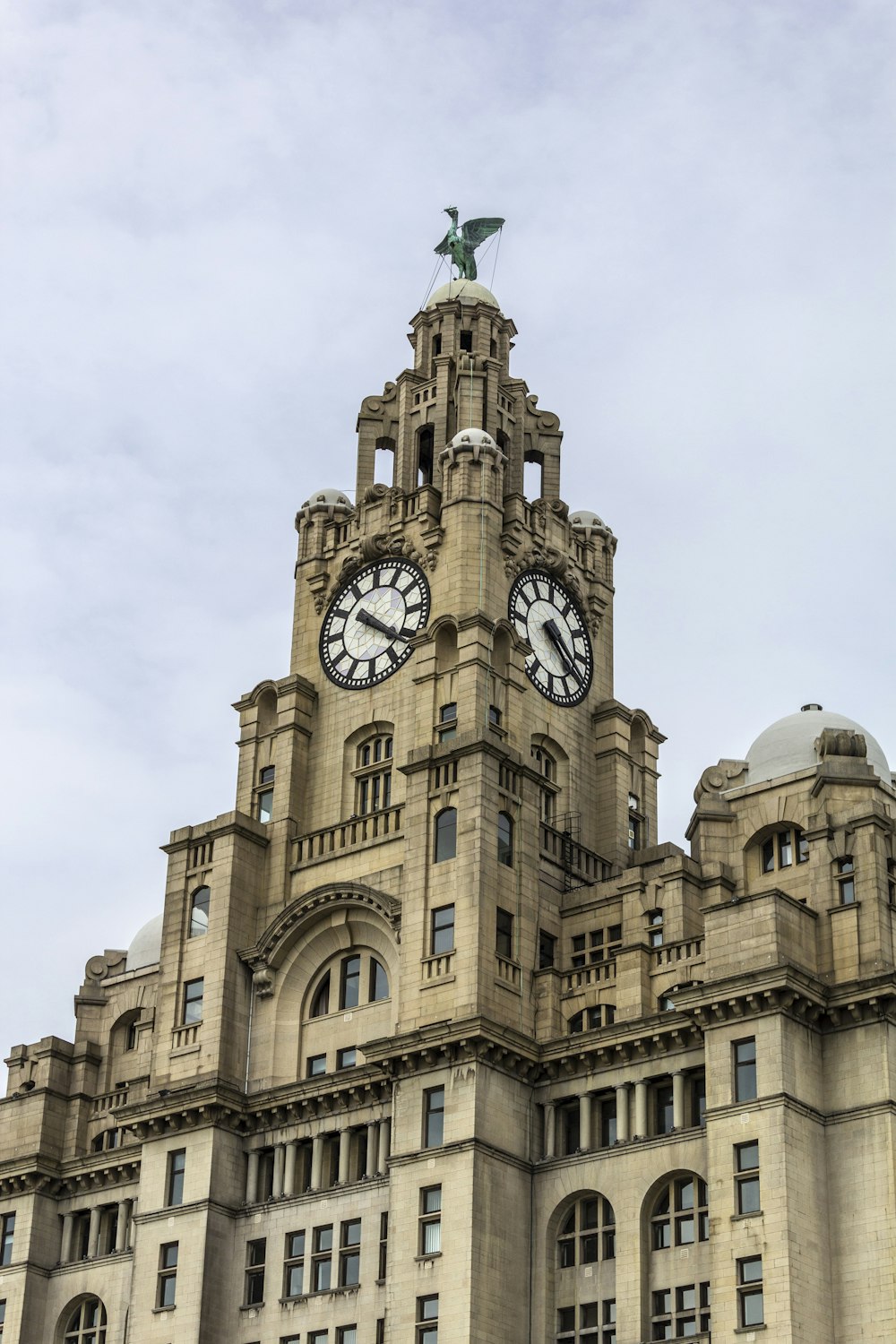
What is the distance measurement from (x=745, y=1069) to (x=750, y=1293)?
22.5ft

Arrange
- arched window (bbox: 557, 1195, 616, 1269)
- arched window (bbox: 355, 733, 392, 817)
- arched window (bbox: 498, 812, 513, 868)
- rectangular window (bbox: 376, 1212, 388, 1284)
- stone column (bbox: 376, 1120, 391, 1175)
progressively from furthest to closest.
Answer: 1. arched window (bbox: 355, 733, 392, 817)
2. arched window (bbox: 498, 812, 513, 868)
3. stone column (bbox: 376, 1120, 391, 1175)
4. rectangular window (bbox: 376, 1212, 388, 1284)
5. arched window (bbox: 557, 1195, 616, 1269)

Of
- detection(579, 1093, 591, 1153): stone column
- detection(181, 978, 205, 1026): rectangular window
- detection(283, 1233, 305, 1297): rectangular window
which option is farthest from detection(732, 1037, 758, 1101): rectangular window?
detection(181, 978, 205, 1026): rectangular window

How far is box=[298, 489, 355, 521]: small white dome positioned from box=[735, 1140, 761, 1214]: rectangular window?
36369 mm

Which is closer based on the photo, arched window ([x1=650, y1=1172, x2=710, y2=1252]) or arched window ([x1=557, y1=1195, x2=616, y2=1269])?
arched window ([x1=650, y1=1172, x2=710, y2=1252])

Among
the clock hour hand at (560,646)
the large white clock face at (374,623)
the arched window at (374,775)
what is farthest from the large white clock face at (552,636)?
the arched window at (374,775)

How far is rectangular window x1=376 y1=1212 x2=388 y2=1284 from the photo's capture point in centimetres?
7256

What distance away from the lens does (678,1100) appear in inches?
2741

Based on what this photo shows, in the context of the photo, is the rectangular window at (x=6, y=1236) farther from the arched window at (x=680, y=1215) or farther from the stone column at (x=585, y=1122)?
the arched window at (x=680, y=1215)

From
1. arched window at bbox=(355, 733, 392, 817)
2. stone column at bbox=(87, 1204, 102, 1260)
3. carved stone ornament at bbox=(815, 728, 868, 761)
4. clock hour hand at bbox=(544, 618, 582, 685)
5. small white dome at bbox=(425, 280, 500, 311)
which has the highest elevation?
small white dome at bbox=(425, 280, 500, 311)

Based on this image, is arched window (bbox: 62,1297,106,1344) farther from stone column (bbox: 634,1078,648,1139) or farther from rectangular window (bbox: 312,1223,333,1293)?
stone column (bbox: 634,1078,648,1139)

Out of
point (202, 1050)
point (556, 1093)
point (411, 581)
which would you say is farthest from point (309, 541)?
point (556, 1093)

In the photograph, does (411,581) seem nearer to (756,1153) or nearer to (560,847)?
(560,847)

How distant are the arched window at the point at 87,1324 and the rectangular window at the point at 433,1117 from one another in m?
18.6

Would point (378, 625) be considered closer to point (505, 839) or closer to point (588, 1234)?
point (505, 839)
